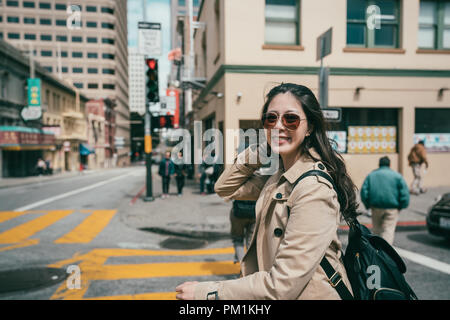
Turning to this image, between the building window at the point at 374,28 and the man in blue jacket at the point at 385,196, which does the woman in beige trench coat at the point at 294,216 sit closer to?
the man in blue jacket at the point at 385,196

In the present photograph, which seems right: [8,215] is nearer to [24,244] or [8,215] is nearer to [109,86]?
[24,244]

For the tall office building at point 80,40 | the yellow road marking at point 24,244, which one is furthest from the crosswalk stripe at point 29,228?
the tall office building at point 80,40

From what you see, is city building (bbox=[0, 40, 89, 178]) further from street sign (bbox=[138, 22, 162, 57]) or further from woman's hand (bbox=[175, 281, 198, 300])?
woman's hand (bbox=[175, 281, 198, 300])

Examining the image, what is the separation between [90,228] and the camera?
762 centimetres

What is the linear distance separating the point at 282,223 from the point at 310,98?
60 centimetres

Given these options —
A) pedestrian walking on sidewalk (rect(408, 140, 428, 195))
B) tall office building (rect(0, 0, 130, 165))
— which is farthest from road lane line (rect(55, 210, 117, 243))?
pedestrian walking on sidewalk (rect(408, 140, 428, 195))

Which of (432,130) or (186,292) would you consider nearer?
(186,292)

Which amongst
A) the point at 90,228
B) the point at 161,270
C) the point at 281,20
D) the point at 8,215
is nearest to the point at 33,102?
the point at 8,215

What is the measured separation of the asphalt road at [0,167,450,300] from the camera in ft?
13.1

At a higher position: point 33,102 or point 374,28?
point 33,102

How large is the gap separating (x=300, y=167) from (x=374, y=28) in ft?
37.5

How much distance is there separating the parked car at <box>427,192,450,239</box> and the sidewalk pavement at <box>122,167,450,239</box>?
1.31 metres

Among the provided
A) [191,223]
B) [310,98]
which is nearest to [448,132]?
[191,223]

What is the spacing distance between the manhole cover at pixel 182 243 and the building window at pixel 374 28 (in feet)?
29.7
